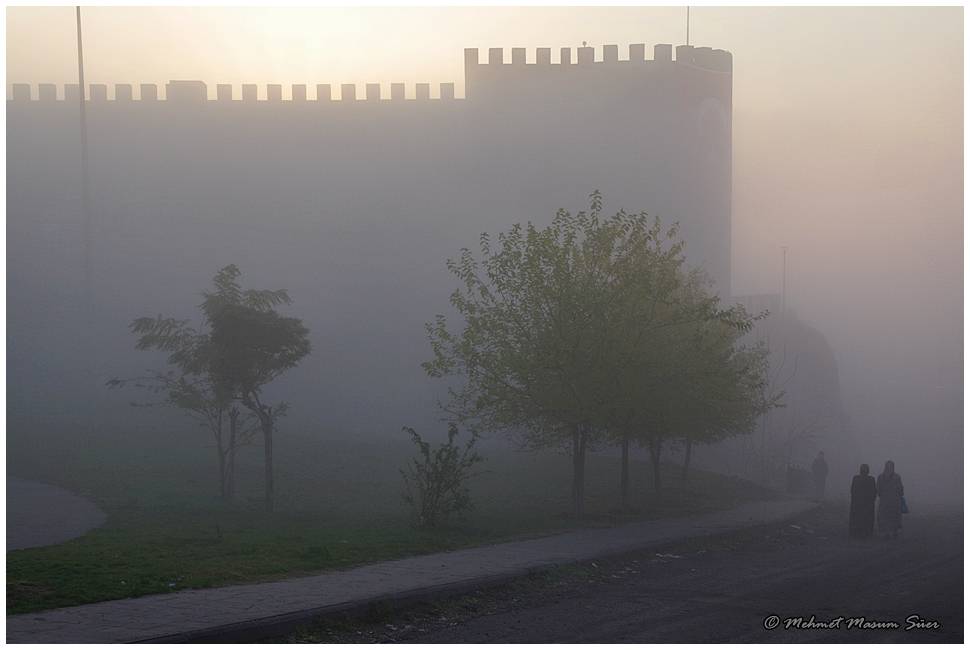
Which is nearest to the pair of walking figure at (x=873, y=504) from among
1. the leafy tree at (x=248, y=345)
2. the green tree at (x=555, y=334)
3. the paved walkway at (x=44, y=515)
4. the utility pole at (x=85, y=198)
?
the green tree at (x=555, y=334)

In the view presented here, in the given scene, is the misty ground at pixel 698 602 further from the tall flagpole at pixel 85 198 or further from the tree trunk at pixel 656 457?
the tall flagpole at pixel 85 198

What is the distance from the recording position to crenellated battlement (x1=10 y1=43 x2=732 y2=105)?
144ft

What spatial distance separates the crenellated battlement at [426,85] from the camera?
43812mm

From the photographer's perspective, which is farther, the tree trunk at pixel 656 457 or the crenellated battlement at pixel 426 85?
the crenellated battlement at pixel 426 85

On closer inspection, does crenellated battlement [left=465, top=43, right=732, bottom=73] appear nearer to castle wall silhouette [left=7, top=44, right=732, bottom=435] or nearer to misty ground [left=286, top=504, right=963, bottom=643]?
castle wall silhouette [left=7, top=44, right=732, bottom=435]

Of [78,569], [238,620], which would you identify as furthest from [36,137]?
[238,620]

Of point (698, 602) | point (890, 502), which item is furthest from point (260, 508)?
point (698, 602)

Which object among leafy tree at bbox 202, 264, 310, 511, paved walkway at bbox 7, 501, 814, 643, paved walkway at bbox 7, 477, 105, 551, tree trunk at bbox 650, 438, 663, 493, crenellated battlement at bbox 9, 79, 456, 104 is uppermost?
crenellated battlement at bbox 9, 79, 456, 104

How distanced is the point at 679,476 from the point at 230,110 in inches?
942

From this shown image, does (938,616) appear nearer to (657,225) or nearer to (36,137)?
(657,225)

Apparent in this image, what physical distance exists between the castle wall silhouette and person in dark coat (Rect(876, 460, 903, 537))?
80.6 ft

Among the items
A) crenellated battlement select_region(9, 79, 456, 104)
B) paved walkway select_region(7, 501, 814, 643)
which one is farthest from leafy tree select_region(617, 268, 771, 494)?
crenellated battlement select_region(9, 79, 456, 104)

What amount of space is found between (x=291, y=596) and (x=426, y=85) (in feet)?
122

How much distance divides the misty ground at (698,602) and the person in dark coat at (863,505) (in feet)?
6.93
